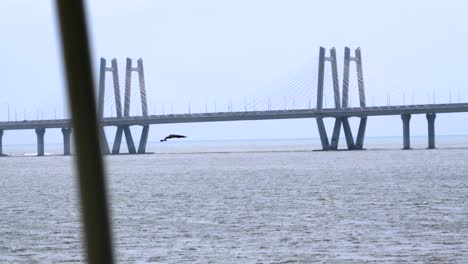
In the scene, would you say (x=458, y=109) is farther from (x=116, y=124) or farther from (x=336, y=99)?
(x=116, y=124)

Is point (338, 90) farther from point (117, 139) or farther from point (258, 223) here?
point (258, 223)

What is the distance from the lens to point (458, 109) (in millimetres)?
110188

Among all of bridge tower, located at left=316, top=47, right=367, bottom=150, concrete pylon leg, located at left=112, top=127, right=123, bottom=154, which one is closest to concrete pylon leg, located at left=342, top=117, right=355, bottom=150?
bridge tower, located at left=316, top=47, right=367, bottom=150

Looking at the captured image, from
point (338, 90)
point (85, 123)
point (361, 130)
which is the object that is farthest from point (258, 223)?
point (361, 130)

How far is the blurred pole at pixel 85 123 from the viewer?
154 cm

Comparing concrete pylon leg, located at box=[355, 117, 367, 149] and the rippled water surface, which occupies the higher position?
concrete pylon leg, located at box=[355, 117, 367, 149]

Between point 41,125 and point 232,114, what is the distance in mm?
23787

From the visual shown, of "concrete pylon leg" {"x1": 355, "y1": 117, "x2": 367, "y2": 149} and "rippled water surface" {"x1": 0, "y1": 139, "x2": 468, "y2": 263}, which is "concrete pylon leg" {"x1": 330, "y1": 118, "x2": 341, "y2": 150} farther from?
"rippled water surface" {"x1": 0, "y1": 139, "x2": 468, "y2": 263}

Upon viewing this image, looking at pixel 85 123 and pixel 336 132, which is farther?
pixel 336 132

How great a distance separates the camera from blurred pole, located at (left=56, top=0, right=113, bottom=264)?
5.06 feet

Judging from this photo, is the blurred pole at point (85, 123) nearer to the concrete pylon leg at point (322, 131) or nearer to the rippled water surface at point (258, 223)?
the rippled water surface at point (258, 223)

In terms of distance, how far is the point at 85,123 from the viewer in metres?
1.56

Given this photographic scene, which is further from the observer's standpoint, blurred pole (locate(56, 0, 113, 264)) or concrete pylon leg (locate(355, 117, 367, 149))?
concrete pylon leg (locate(355, 117, 367, 149))

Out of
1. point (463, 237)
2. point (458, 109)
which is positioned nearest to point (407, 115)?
point (458, 109)
